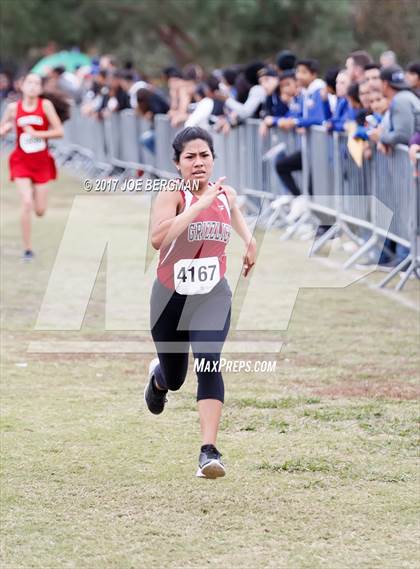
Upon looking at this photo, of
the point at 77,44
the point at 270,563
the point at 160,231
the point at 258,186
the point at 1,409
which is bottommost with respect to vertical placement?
the point at 77,44

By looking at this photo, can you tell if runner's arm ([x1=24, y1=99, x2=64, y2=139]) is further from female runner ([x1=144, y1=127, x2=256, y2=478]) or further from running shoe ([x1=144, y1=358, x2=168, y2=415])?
female runner ([x1=144, y1=127, x2=256, y2=478])

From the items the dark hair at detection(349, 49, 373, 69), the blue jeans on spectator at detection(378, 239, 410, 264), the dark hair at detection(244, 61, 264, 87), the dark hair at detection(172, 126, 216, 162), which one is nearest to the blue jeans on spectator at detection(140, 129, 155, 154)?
the dark hair at detection(244, 61, 264, 87)

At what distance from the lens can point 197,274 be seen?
20.8 ft

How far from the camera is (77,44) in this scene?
A: 137 ft

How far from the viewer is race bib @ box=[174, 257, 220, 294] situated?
6348 millimetres

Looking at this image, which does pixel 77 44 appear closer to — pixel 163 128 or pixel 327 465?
pixel 163 128

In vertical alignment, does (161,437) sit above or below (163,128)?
above

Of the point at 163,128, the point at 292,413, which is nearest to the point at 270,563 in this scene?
the point at 292,413

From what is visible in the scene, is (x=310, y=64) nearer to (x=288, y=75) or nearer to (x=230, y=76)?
(x=288, y=75)

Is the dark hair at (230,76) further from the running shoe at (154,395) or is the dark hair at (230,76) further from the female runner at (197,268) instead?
the female runner at (197,268)

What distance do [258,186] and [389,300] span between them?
536 centimetres

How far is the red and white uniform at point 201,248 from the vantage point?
6.34 metres

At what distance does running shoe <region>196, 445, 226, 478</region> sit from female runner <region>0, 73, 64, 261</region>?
796 cm

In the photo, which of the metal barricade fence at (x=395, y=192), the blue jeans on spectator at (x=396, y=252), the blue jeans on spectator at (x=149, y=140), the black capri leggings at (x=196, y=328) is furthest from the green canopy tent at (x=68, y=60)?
the black capri leggings at (x=196, y=328)
